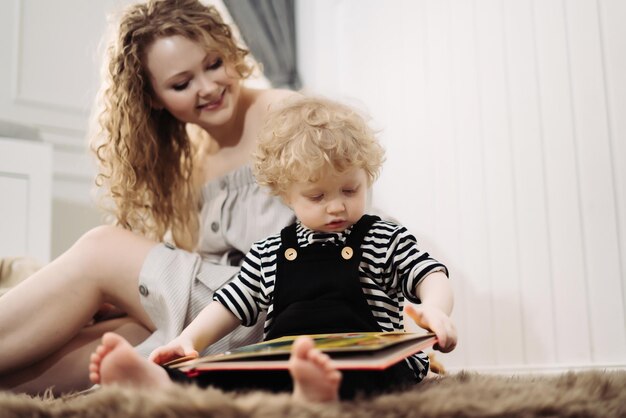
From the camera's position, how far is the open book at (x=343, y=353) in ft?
2.03

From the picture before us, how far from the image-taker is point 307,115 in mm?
948

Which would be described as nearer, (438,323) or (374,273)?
(438,323)

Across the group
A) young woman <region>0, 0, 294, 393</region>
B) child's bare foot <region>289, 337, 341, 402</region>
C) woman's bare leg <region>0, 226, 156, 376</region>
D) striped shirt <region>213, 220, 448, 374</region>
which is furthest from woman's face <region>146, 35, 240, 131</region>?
child's bare foot <region>289, 337, 341, 402</region>

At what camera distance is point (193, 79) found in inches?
52.9

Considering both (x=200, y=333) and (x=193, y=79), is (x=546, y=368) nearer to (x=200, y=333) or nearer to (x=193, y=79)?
(x=200, y=333)

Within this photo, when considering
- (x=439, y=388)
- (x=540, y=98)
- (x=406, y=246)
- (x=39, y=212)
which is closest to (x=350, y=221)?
(x=406, y=246)

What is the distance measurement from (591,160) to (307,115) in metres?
0.71

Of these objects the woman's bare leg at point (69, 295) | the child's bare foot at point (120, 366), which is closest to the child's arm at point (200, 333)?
the child's bare foot at point (120, 366)

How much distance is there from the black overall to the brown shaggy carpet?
157mm

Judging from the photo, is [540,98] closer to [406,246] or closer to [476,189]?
[476,189]

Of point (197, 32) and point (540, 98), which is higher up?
point (197, 32)

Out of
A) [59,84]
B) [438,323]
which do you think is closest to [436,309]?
[438,323]

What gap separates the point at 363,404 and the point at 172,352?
1.08 ft

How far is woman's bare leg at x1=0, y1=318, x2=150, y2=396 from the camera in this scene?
1.16 m
